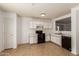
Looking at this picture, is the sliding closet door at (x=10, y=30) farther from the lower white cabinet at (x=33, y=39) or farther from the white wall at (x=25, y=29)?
the lower white cabinet at (x=33, y=39)

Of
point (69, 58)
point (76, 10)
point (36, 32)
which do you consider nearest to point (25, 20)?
point (36, 32)

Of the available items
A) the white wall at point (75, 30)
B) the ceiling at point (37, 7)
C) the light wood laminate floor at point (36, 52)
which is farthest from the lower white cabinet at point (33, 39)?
the white wall at point (75, 30)

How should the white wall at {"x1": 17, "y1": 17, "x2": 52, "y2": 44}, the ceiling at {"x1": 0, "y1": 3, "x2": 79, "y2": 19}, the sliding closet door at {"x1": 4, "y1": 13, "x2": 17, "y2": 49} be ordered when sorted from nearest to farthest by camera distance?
the ceiling at {"x1": 0, "y1": 3, "x2": 79, "y2": 19}
the sliding closet door at {"x1": 4, "y1": 13, "x2": 17, "y2": 49}
the white wall at {"x1": 17, "y1": 17, "x2": 52, "y2": 44}

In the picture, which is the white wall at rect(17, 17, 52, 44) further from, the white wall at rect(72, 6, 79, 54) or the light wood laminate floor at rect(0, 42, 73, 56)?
the white wall at rect(72, 6, 79, 54)

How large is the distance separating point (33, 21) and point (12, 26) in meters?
2.43

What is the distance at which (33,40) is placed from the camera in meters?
6.59

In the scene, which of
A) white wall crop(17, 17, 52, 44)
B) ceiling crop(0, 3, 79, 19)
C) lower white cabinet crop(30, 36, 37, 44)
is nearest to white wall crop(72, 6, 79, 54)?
ceiling crop(0, 3, 79, 19)

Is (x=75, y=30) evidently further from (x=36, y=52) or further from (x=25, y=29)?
(x=25, y=29)

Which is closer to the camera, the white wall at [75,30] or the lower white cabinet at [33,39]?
the white wall at [75,30]

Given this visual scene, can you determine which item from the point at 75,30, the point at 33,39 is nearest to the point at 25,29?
the point at 33,39

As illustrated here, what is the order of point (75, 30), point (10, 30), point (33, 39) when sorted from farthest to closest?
1. point (33, 39)
2. point (10, 30)
3. point (75, 30)

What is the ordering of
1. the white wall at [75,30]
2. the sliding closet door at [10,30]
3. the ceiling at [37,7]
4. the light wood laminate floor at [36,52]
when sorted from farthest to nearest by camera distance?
the sliding closet door at [10,30] < the light wood laminate floor at [36,52] < the white wall at [75,30] < the ceiling at [37,7]

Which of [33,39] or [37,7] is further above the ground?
[37,7]

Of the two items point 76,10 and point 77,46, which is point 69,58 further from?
point 76,10
